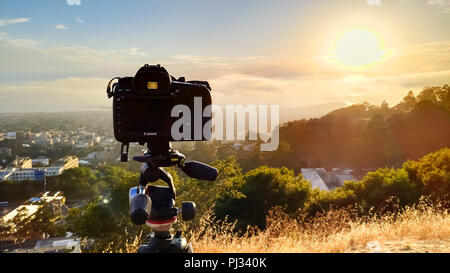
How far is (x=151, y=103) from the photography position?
178cm

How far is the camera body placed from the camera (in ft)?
5.62

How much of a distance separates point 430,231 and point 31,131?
353 inches

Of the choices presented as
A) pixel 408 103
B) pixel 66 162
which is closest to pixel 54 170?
pixel 66 162

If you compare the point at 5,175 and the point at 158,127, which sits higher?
the point at 158,127

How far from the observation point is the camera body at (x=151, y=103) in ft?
5.62

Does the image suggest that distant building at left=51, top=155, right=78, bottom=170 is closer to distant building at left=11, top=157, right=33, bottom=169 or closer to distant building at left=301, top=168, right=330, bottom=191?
distant building at left=11, top=157, right=33, bottom=169

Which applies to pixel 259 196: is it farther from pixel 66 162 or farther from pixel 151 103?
pixel 151 103

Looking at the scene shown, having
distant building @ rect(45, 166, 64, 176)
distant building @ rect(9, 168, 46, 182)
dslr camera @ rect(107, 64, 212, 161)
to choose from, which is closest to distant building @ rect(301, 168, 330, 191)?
distant building @ rect(45, 166, 64, 176)

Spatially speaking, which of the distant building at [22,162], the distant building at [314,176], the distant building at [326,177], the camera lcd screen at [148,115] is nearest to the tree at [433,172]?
the distant building at [326,177]

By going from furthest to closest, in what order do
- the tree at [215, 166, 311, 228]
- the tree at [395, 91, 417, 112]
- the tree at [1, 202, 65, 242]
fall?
the tree at [395, 91, 417, 112]
the tree at [215, 166, 311, 228]
the tree at [1, 202, 65, 242]

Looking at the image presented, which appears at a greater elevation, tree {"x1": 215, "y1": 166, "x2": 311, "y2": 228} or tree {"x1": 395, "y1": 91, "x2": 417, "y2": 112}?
tree {"x1": 395, "y1": 91, "x2": 417, "y2": 112}

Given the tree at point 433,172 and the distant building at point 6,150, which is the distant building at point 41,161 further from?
the tree at point 433,172
